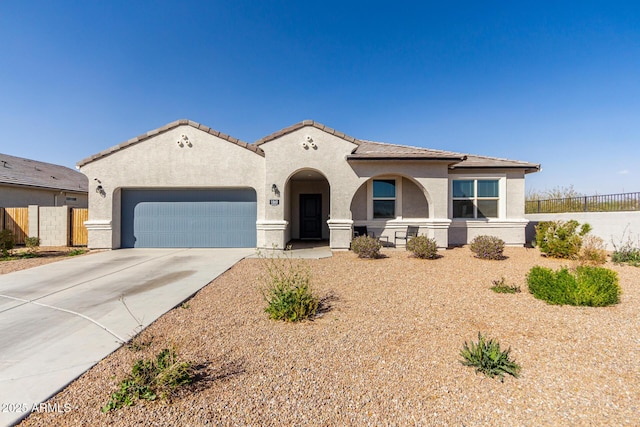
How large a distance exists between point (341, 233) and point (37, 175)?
2203 cm

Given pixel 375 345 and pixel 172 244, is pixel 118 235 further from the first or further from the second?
pixel 375 345

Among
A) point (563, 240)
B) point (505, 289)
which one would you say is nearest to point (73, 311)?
point (505, 289)

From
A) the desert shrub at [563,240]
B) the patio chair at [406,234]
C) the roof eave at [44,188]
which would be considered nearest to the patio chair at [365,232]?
the patio chair at [406,234]

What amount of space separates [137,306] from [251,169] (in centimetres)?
710

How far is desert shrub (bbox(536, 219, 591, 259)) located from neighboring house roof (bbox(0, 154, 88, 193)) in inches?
1034

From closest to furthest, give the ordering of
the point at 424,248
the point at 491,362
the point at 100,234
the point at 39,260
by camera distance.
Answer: the point at 491,362, the point at 424,248, the point at 39,260, the point at 100,234

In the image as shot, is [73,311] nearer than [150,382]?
No

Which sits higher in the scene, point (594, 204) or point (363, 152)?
point (363, 152)

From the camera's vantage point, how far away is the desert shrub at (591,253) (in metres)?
8.23

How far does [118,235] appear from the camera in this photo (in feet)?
36.9

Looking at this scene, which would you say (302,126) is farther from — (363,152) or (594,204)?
(594,204)

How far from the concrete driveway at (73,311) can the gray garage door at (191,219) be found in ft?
7.94

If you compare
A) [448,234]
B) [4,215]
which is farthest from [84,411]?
[4,215]

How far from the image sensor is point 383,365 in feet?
9.91
